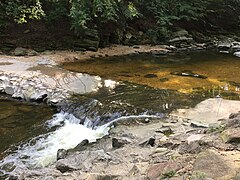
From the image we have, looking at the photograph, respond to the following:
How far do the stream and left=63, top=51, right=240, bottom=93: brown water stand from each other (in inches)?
1.1

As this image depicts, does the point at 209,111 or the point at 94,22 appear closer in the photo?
the point at 209,111

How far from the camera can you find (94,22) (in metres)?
14.6

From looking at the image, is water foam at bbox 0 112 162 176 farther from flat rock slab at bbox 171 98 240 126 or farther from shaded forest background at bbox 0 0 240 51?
shaded forest background at bbox 0 0 240 51

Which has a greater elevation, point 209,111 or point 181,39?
point 181,39

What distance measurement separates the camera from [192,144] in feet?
14.3

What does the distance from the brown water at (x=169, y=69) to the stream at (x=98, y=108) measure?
0.09ft

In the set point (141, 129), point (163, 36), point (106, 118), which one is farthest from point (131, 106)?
point (163, 36)

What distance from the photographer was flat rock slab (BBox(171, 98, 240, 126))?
6530mm

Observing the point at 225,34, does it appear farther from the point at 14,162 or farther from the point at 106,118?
the point at 14,162

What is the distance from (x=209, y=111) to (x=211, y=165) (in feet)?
12.1

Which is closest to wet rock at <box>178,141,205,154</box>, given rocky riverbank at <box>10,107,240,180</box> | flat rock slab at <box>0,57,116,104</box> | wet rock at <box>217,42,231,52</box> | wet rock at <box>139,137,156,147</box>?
rocky riverbank at <box>10,107,240,180</box>

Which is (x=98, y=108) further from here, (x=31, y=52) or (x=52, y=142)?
(x=31, y=52)

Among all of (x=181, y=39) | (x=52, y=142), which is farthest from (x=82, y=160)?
(x=181, y=39)

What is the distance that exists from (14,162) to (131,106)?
9.43 ft
